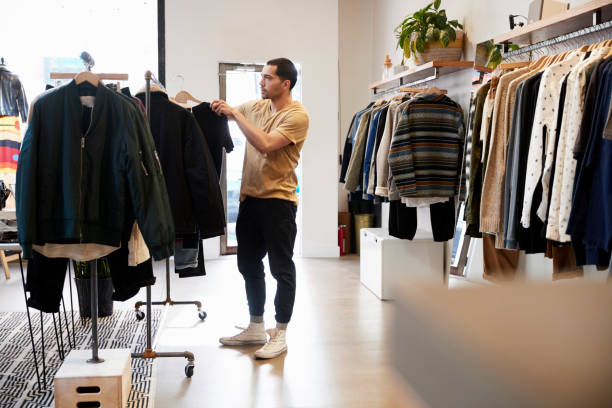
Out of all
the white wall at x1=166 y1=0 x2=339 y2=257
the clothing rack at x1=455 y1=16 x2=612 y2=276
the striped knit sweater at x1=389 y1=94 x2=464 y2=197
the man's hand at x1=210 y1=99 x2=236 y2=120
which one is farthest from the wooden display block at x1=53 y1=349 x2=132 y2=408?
the white wall at x1=166 y1=0 x2=339 y2=257

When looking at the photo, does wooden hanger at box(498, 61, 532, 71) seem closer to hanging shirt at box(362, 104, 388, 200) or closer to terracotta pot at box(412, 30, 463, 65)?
terracotta pot at box(412, 30, 463, 65)

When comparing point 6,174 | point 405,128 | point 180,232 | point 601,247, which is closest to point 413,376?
point 601,247

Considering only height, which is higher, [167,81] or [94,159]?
[167,81]

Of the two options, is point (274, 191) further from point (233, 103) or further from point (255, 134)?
point (233, 103)

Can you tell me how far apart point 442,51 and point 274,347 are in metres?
2.58

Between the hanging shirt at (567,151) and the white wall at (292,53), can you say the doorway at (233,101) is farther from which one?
the hanging shirt at (567,151)

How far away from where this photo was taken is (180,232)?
2783mm

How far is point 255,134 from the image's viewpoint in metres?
2.96

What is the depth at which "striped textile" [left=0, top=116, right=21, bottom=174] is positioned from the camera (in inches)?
207

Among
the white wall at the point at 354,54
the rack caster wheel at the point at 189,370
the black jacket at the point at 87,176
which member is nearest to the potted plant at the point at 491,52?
the black jacket at the point at 87,176

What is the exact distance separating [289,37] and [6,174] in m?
3.17

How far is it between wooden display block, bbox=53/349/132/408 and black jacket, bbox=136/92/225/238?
0.72m

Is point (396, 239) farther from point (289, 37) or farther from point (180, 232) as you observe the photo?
point (289, 37)

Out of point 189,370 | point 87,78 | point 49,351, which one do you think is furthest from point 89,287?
point 87,78
